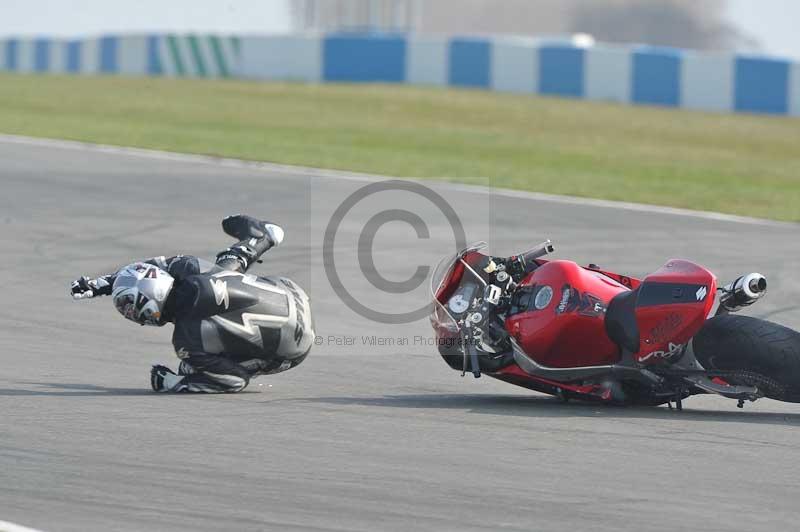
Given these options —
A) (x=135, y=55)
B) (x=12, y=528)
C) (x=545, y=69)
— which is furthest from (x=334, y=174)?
(x=135, y=55)

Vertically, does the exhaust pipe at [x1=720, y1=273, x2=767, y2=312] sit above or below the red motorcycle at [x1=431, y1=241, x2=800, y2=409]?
above

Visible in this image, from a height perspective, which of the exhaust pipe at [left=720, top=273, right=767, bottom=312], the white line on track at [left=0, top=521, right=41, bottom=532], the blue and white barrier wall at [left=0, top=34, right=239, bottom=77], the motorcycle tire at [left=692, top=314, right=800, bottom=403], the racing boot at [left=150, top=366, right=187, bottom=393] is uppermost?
the blue and white barrier wall at [left=0, top=34, right=239, bottom=77]

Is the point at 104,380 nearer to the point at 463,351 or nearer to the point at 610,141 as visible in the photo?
the point at 463,351

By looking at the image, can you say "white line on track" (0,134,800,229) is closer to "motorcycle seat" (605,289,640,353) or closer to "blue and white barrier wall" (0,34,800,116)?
"motorcycle seat" (605,289,640,353)

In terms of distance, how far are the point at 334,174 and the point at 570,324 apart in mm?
11579

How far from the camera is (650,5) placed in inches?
3593

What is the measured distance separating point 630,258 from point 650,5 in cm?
8190

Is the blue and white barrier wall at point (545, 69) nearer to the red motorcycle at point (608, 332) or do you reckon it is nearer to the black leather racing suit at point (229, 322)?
the red motorcycle at point (608, 332)

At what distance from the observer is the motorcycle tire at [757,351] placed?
657 cm

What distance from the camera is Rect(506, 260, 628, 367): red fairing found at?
696 cm

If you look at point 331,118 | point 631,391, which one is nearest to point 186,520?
point 631,391

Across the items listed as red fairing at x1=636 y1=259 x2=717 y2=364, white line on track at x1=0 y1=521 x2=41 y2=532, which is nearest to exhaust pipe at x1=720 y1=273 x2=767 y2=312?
red fairing at x1=636 y1=259 x2=717 y2=364

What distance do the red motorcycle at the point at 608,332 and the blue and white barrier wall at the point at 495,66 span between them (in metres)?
27.1

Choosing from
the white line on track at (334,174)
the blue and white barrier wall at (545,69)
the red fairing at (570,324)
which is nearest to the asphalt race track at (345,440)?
the red fairing at (570,324)
